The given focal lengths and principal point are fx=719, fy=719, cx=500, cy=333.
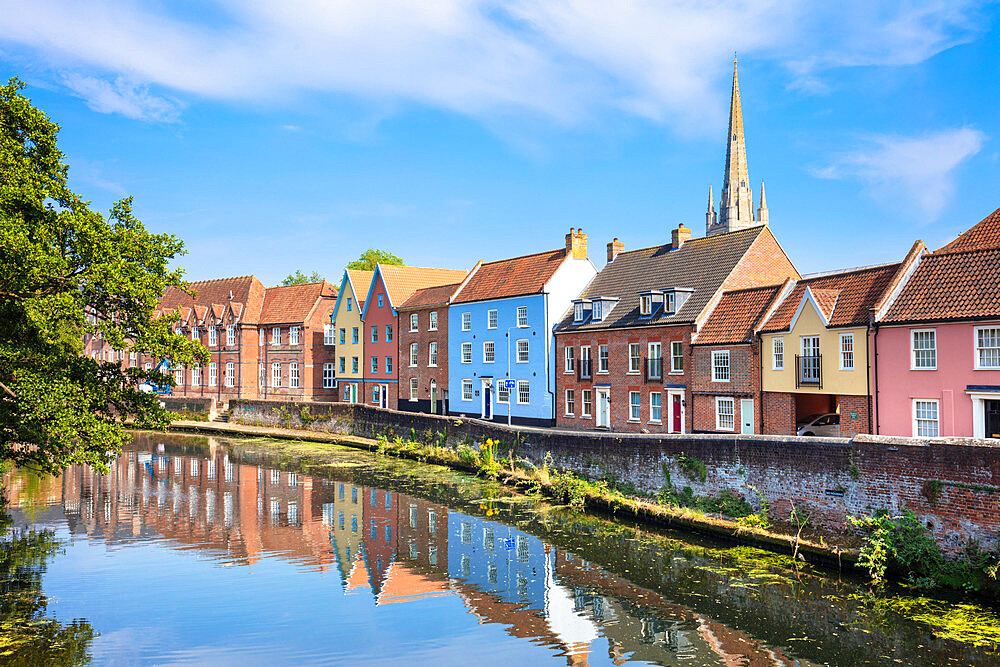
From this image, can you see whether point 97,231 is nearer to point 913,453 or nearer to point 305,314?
point 913,453

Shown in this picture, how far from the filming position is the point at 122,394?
773 inches

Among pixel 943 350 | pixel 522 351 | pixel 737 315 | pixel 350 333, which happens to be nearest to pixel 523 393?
pixel 522 351

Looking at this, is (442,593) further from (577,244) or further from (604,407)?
(577,244)

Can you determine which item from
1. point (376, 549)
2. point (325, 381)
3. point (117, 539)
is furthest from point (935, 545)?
point (325, 381)

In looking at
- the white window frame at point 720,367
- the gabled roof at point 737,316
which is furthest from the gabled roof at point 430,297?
the white window frame at point 720,367

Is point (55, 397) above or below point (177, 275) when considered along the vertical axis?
below

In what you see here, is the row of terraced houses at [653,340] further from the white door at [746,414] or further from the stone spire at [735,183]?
the stone spire at [735,183]

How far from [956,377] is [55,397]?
85.8 ft

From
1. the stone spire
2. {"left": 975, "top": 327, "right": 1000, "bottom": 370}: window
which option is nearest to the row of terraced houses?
{"left": 975, "top": 327, "right": 1000, "bottom": 370}: window

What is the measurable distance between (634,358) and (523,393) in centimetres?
894

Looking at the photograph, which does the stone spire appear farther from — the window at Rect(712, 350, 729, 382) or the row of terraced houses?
the window at Rect(712, 350, 729, 382)

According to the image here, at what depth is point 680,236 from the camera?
39688 millimetres

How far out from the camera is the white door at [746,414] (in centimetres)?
3041

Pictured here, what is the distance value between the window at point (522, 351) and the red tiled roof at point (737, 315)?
491 inches
